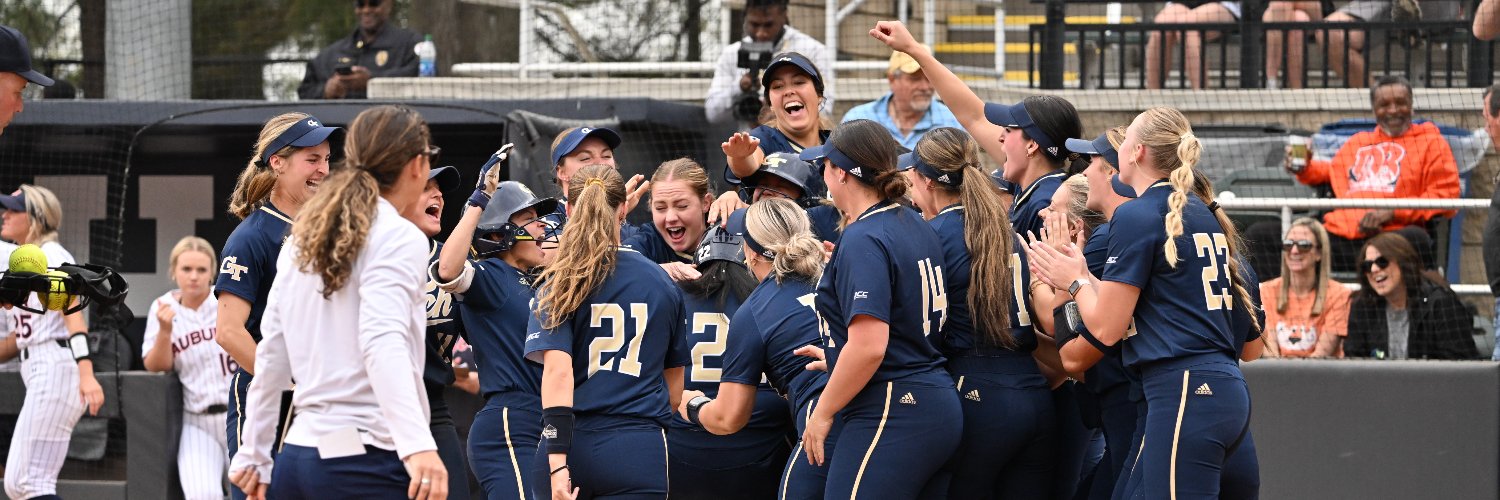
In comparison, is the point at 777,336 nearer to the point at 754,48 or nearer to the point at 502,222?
the point at 502,222

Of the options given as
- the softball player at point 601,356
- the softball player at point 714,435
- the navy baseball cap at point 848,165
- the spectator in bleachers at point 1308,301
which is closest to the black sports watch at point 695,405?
the softball player at point 714,435

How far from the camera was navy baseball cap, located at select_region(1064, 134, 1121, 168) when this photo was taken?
4.86 m

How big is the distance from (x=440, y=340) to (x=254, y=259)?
32.7 inches

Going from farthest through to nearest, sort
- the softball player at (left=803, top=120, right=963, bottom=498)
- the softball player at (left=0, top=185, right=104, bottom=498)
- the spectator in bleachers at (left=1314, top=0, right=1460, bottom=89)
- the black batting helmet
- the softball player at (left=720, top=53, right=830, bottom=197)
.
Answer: the spectator in bleachers at (left=1314, top=0, right=1460, bottom=89) < the softball player at (left=0, top=185, right=104, bottom=498) < the softball player at (left=720, top=53, right=830, bottom=197) < the black batting helmet < the softball player at (left=803, top=120, right=963, bottom=498)

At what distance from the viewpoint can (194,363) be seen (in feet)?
29.0

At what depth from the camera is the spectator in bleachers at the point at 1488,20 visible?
803 cm

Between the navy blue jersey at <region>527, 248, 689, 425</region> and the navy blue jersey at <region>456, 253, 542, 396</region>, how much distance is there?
62cm

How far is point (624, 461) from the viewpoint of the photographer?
4695mm

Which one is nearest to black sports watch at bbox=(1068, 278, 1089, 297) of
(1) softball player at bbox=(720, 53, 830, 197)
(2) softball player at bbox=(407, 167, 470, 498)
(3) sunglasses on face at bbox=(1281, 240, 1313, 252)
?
(1) softball player at bbox=(720, 53, 830, 197)

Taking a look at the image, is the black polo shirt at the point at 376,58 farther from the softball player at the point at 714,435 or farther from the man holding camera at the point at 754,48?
the softball player at the point at 714,435

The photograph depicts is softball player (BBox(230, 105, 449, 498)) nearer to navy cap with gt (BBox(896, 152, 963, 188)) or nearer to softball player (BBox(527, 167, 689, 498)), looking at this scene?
softball player (BBox(527, 167, 689, 498))

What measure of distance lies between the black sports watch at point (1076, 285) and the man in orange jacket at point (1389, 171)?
4271 mm

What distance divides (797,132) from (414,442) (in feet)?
11.0

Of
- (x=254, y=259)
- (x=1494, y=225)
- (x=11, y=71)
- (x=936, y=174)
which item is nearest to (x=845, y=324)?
(x=936, y=174)
